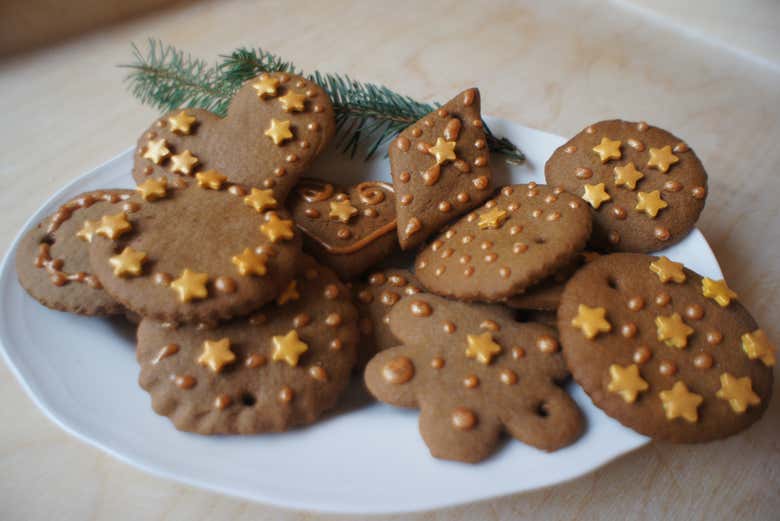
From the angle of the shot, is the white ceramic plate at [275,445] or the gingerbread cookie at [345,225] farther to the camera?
the gingerbread cookie at [345,225]

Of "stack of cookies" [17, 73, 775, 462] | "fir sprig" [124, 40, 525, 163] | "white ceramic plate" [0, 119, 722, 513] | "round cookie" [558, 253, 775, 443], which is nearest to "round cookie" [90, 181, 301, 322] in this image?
"stack of cookies" [17, 73, 775, 462]

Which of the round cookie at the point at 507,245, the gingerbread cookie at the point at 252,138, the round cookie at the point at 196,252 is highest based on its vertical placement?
the gingerbread cookie at the point at 252,138

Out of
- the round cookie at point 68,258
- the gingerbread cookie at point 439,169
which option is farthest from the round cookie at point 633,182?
the round cookie at point 68,258

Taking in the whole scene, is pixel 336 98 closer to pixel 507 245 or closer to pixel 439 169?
pixel 439 169

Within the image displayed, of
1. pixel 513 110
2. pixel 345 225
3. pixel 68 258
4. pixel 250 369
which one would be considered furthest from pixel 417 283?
pixel 513 110

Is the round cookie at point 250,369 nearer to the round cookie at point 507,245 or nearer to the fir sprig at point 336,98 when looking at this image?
the round cookie at point 507,245

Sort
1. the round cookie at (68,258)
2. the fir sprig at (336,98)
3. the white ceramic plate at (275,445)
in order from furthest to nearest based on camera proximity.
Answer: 1. the fir sprig at (336,98)
2. the round cookie at (68,258)
3. the white ceramic plate at (275,445)

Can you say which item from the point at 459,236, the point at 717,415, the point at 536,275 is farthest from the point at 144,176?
the point at 717,415

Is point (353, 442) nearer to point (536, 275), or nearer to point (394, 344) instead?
point (394, 344)
